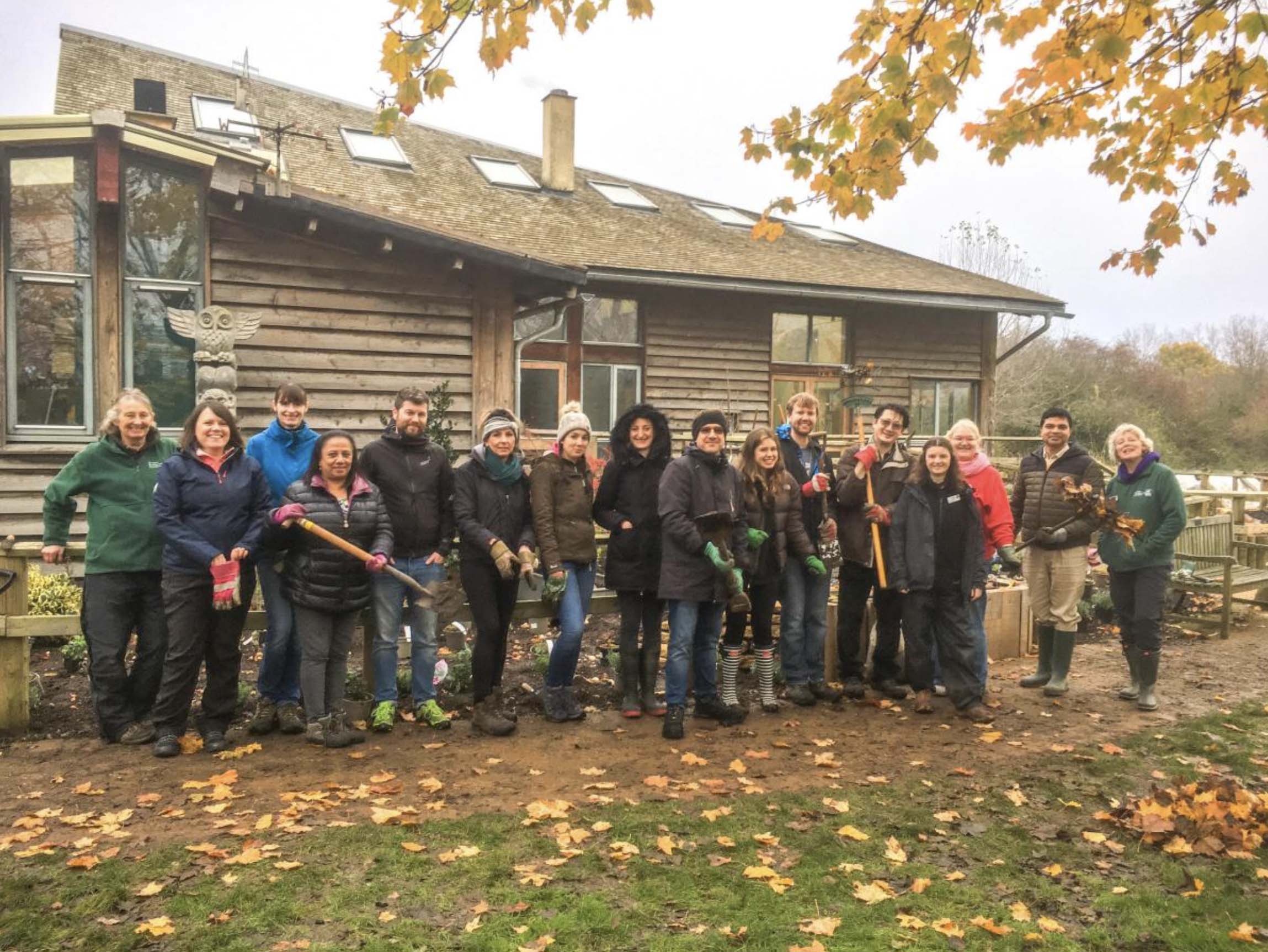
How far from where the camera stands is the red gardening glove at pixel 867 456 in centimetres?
633

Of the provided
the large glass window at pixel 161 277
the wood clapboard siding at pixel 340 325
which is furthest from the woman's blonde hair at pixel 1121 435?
the large glass window at pixel 161 277

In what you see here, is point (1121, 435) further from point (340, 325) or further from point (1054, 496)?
point (340, 325)

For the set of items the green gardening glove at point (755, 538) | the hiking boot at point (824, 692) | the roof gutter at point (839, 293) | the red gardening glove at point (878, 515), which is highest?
the roof gutter at point (839, 293)

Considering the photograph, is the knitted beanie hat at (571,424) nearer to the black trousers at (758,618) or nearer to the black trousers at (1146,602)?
the black trousers at (758,618)

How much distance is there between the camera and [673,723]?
5586 millimetres

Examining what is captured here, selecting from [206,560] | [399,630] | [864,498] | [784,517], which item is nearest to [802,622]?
[784,517]

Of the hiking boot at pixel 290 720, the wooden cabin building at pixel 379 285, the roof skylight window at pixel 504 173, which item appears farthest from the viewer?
the roof skylight window at pixel 504 173

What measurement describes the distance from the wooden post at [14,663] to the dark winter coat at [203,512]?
0.96 m

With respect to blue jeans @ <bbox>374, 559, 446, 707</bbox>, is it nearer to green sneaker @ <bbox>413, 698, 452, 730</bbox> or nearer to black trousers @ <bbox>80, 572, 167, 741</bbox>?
green sneaker @ <bbox>413, 698, 452, 730</bbox>

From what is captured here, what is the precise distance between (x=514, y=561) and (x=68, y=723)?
279 centimetres

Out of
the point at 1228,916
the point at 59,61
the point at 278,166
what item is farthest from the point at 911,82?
the point at 59,61

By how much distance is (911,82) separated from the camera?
4.81 m

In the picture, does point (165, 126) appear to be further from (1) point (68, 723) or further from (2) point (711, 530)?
(2) point (711, 530)

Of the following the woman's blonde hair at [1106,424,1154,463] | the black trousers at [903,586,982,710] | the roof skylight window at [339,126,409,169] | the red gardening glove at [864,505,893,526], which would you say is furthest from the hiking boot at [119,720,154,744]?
the roof skylight window at [339,126,409,169]
